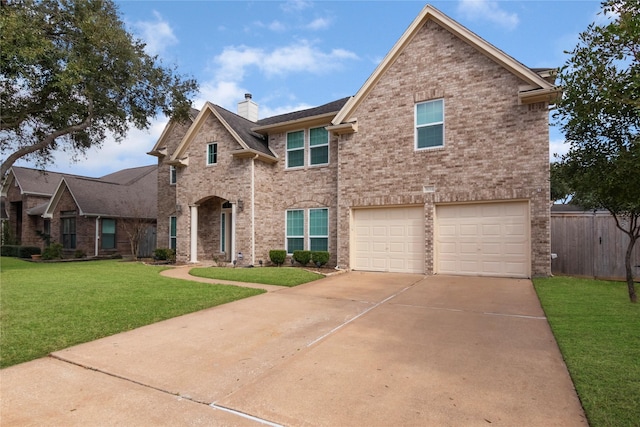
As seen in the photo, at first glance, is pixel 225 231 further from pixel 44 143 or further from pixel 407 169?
pixel 407 169

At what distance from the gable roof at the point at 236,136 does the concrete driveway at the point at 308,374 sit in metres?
9.78

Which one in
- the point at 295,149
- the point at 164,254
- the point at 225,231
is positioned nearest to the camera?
the point at 295,149

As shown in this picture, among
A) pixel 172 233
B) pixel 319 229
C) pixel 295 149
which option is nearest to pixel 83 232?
pixel 172 233

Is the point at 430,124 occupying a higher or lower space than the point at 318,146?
higher

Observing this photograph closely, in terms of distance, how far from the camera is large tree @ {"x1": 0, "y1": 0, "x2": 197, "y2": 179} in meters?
11.4

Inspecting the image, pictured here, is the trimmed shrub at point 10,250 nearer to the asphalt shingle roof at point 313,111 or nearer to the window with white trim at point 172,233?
the window with white trim at point 172,233

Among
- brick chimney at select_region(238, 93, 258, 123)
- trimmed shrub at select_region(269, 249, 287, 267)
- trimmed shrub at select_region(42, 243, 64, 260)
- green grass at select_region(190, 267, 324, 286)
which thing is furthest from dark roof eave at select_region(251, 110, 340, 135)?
trimmed shrub at select_region(42, 243, 64, 260)

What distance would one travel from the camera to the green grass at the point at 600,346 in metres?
3.21

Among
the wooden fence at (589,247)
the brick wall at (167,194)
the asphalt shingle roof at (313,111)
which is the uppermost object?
the asphalt shingle roof at (313,111)

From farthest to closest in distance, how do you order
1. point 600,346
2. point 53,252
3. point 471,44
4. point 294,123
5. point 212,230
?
1. point 53,252
2. point 212,230
3. point 294,123
4. point 471,44
5. point 600,346

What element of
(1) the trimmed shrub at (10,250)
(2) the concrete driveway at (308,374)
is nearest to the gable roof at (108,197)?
(1) the trimmed shrub at (10,250)

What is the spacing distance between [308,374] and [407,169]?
9800mm

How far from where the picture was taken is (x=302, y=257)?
48.5 feet

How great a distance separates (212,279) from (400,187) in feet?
23.2
